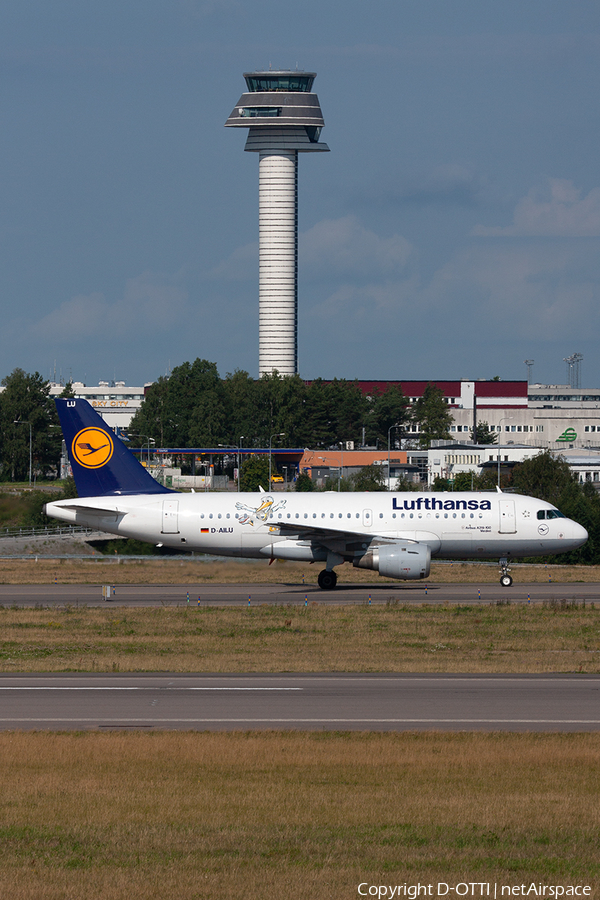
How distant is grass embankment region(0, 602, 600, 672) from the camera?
1139 inches

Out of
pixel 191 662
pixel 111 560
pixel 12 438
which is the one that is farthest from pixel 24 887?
pixel 12 438

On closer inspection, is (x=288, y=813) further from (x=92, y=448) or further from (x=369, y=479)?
(x=369, y=479)

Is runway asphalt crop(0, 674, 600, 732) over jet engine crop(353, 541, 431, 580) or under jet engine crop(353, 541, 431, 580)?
under

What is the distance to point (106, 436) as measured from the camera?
51500 millimetres

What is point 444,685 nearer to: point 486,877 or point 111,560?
point 486,877

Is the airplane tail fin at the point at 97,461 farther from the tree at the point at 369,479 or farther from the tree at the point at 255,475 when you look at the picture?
the tree at the point at 255,475

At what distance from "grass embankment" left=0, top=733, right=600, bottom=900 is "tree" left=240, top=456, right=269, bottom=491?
113 m

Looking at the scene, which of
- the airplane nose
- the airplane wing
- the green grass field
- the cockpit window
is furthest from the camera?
the airplane nose

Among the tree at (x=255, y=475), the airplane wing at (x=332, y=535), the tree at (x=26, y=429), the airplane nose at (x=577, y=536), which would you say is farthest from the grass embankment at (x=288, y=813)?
the tree at (x=26, y=429)

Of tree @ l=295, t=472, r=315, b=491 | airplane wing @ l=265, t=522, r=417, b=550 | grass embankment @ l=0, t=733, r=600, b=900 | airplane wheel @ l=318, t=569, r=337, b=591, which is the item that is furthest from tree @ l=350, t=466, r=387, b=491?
grass embankment @ l=0, t=733, r=600, b=900

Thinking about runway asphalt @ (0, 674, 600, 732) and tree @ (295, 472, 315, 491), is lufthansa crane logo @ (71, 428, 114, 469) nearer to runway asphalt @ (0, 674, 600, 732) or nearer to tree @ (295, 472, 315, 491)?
runway asphalt @ (0, 674, 600, 732)

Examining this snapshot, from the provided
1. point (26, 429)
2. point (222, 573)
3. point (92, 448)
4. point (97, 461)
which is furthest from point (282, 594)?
point (26, 429)

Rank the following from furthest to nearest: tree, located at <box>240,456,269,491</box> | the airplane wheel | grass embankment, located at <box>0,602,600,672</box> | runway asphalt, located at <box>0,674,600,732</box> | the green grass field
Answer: tree, located at <box>240,456,269,491</box> → the airplane wheel → grass embankment, located at <box>0,602,600,672</box> → runway asphalt, located at <box>0,674,600,732</box> → the green grass field

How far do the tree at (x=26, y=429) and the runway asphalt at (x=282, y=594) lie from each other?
117 m
